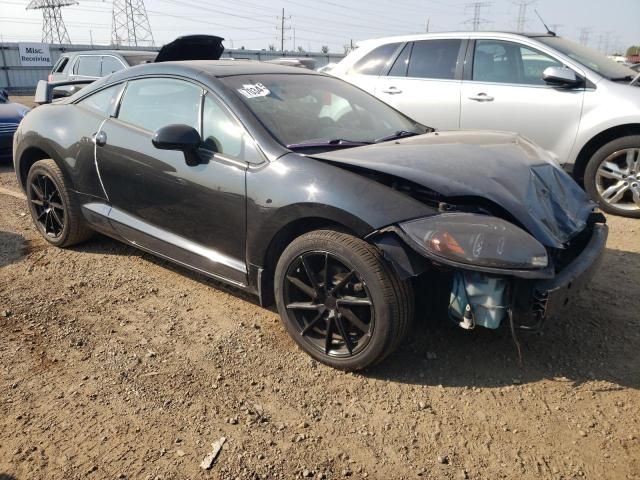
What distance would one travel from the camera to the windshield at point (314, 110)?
10.2 feet

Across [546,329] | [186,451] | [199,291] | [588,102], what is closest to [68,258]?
[199,291]

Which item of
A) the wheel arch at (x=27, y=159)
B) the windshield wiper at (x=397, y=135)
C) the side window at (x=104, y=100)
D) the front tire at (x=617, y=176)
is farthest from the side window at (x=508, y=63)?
the wheel arch at (x=27, y=159)

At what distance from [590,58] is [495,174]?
3889 mm

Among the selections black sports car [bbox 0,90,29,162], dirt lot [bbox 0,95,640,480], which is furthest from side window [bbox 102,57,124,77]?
Result: dirt lot [bbox 0,95,640,480]

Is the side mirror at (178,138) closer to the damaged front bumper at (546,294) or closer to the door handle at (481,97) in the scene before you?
the damaged front bumper at (546,294)

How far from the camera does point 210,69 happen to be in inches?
134

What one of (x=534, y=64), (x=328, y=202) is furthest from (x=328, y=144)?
(x=534, y=64)

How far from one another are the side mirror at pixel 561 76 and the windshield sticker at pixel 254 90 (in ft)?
10.7

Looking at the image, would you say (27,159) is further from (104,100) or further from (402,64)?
(402,64)

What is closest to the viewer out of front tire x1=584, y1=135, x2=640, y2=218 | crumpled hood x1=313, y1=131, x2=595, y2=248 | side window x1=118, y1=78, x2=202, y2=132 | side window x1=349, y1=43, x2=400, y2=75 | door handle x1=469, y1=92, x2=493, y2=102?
crumpled hood x1=313, y1=131, x2=595, y2=248

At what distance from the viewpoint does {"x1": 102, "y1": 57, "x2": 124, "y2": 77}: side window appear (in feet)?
32.7

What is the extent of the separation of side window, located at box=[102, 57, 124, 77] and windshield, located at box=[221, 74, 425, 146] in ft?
24.3

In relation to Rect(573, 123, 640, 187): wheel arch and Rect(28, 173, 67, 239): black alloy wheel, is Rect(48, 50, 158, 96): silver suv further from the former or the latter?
Rect(573, 123, 640, 187): wheel arch

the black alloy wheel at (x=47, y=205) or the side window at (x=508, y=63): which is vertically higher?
the side window at (x=508, y=63)
